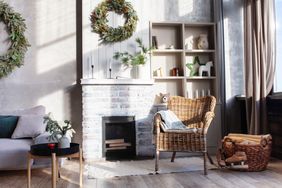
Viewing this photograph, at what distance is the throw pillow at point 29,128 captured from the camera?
3.79m

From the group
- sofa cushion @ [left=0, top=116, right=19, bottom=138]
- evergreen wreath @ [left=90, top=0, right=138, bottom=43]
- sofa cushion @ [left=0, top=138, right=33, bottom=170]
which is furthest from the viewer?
evergreen wreath @ [left=90, top=0, right=138, bottom=43]

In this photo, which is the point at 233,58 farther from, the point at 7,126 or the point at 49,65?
the point at 7,126

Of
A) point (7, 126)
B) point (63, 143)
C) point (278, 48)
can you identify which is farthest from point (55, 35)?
point (278, 48)

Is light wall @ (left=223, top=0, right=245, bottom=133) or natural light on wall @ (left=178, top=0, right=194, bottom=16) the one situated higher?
natural light on wall @ (left=178, top=0, right=194, bottom=16)

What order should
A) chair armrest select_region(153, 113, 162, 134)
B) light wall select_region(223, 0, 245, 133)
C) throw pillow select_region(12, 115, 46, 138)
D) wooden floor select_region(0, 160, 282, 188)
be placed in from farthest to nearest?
light wall select_region(223, 0, 245, 133) < throw pillow select_region(12, 115, 46, 138) < chair armrest select_region(153, 113, 162, 134) < wooden floor select_region(0, 160, 282, 188)

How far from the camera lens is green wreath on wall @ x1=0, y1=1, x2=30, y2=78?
4.41m

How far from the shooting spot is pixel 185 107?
4.15m

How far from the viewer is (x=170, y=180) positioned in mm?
3156

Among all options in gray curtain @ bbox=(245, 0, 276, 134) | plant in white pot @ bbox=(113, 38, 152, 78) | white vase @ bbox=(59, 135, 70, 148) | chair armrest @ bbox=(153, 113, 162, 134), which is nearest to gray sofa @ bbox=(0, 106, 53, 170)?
white vase @ bbox=(59, 135, 70, 148)

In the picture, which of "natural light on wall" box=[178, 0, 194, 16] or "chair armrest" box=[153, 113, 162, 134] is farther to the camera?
"natural light on wall" box=[178, 0, 194, 16]

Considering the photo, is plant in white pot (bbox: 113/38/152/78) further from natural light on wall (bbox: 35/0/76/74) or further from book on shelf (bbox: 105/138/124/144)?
book on shelf (bbox: 105/138/124/144)

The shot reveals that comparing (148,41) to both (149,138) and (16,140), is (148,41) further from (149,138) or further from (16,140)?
(16,140)

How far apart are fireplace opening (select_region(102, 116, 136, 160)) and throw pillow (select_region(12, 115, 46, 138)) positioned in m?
0.97

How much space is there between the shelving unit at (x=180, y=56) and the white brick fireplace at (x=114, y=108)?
1.47ft
